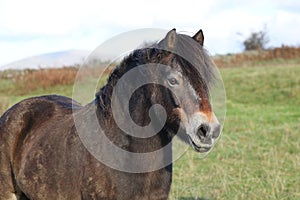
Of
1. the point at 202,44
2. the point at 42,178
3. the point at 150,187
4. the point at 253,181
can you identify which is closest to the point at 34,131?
the point at 42,178

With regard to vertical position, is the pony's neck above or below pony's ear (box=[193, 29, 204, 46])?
below

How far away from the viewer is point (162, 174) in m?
4.38

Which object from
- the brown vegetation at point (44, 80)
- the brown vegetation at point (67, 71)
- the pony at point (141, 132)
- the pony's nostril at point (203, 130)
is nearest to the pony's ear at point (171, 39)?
the pony at point (141, 132)

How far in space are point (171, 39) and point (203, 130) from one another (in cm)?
83

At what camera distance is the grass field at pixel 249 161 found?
8.30m

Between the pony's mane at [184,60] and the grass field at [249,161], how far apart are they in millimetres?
3864

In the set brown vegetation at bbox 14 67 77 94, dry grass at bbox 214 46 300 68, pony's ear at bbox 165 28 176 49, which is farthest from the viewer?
dry grass at bbox 214 46 300 68

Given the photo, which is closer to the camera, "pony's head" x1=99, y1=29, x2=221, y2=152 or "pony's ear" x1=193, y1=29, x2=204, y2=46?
"pony's head" x1=99, y1=29, x2=221, y2=152

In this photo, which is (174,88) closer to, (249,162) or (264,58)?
(249,162)

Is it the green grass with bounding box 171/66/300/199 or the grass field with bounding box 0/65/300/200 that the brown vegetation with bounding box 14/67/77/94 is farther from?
the green grass with bounding box 171/66/300/199

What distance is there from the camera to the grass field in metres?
8.30

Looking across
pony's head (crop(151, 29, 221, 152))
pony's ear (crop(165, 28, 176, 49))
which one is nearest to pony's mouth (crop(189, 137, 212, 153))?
pony's head (crop(151, 29, 221, 152))

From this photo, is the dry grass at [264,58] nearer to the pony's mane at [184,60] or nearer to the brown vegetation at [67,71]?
the brown vegetation at [67,71]

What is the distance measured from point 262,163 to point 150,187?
675 cm
